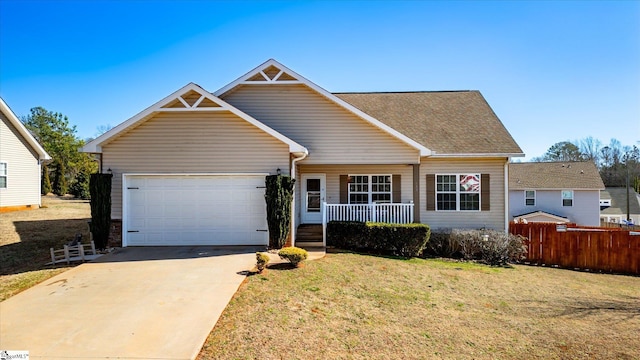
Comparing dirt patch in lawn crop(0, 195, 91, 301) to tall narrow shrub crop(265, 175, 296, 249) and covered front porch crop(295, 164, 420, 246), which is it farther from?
covered front porch crop(295, 164, 420, 246)

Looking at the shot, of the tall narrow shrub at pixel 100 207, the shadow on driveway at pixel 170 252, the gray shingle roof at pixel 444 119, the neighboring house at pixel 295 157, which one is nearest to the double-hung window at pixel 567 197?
the gray shingle roof at pixel 444 119

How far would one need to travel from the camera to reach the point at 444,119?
1662 cm

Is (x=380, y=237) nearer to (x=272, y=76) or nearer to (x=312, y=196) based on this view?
(x=312, y=196)

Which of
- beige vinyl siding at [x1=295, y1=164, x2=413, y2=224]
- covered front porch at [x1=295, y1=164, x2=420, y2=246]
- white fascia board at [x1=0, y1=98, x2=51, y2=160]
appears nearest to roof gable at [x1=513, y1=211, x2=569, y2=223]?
beige vinyl siding at [x1=295, y1=164, x2=413, y2=224]

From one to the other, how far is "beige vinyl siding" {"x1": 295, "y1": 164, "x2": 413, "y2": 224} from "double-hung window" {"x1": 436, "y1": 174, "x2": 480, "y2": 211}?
123 cm

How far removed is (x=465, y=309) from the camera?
7.42 m

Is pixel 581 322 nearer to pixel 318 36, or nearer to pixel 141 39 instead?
pixel 318 36

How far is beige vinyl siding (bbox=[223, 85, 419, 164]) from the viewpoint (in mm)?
13477

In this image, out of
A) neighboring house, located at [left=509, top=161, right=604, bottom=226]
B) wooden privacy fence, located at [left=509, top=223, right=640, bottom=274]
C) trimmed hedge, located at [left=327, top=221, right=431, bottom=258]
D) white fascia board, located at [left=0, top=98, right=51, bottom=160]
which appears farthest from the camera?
neighboring house, located at [left=509, top=161, right=604, bottom=226]

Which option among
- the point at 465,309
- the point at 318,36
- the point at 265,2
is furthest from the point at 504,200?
the point at 265,2

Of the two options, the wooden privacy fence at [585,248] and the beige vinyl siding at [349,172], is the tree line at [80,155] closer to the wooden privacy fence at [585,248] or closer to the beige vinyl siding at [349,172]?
the beige vinyl siding at [349,172]

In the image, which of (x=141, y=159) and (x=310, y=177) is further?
(x=310, y=177)

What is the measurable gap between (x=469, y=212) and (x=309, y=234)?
22.3 ft

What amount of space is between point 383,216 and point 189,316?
28.8 ft
